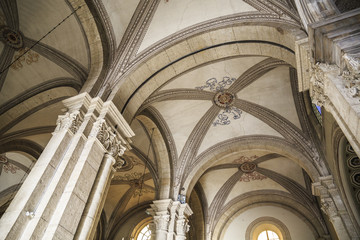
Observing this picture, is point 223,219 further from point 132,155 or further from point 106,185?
point 106,185

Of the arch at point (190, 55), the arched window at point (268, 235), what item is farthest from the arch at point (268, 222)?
the arch at point (190, 55)

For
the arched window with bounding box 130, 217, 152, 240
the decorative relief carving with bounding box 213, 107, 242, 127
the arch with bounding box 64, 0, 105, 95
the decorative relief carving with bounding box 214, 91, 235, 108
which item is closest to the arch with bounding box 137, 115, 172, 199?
the decorative relief carving with bounding box 213, 107, 242, 127

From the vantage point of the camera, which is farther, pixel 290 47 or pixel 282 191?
pixel 282 191

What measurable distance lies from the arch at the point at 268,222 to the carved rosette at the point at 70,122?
9.33 m

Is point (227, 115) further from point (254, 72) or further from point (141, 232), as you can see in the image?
point (141, 232)

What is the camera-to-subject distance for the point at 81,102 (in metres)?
5.36

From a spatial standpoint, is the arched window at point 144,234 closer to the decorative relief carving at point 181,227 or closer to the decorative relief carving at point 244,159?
the decorative relief carving at point 181,227

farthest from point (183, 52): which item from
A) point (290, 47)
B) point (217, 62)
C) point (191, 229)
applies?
point (191, 229)

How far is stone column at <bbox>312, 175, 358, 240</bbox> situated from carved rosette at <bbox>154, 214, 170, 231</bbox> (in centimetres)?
407

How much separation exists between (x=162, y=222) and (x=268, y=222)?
6009 millimetres

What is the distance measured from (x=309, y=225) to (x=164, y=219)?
656cm

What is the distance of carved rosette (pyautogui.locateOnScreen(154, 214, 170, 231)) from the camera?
7.78 metres

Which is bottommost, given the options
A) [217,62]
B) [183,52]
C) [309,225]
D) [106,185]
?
[106,185]

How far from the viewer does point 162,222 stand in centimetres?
787
